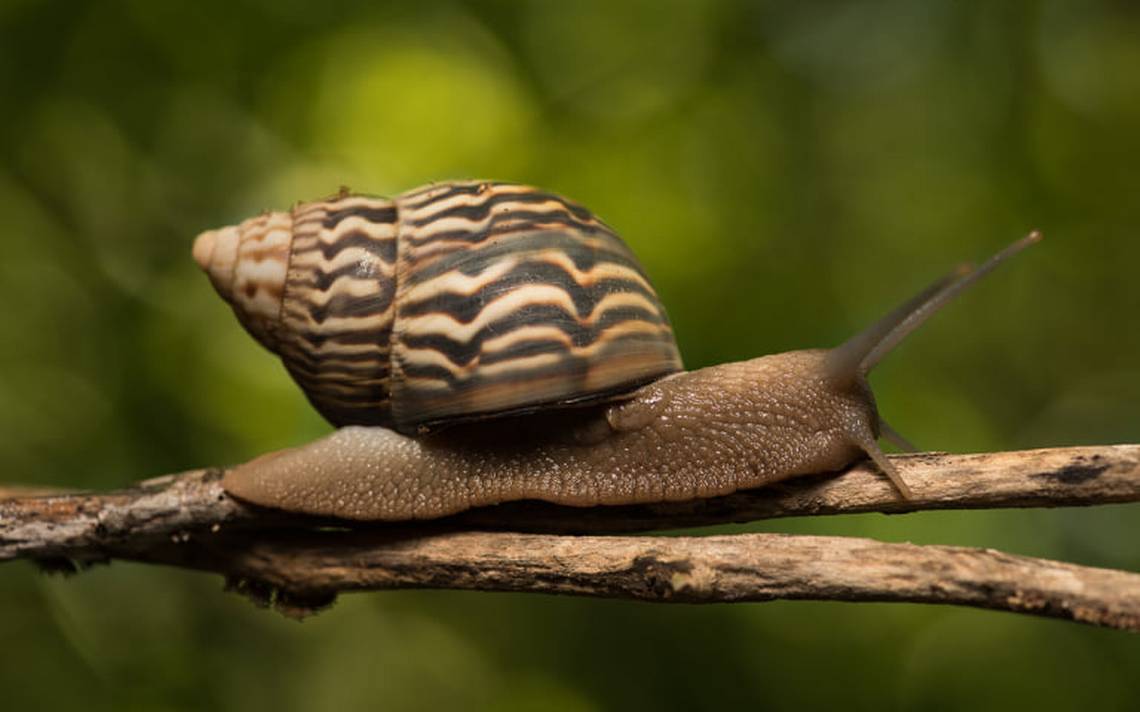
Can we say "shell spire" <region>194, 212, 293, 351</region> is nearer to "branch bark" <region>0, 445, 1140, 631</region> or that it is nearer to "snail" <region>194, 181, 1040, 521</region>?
"snail" <region>194, 181, 1040, 521</region>

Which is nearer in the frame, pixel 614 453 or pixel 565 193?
pixel 614 453

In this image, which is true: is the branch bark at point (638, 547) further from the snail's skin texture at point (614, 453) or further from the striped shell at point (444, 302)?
the striped shell at point (444, 302)

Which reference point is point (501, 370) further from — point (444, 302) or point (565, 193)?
point (565, 193)

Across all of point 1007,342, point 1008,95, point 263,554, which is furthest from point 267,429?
point 1008,95

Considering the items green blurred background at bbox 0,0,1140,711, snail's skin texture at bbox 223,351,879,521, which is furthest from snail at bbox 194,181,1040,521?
green blurred background at bbox 0,0,1140,711

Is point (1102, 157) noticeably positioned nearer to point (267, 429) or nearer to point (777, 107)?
point (777, 107)

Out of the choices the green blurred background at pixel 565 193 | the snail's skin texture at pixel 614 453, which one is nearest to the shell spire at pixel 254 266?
the snail's skin texture at pixel 614 453

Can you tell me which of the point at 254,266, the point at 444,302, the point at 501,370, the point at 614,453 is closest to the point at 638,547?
the point at 614,453
